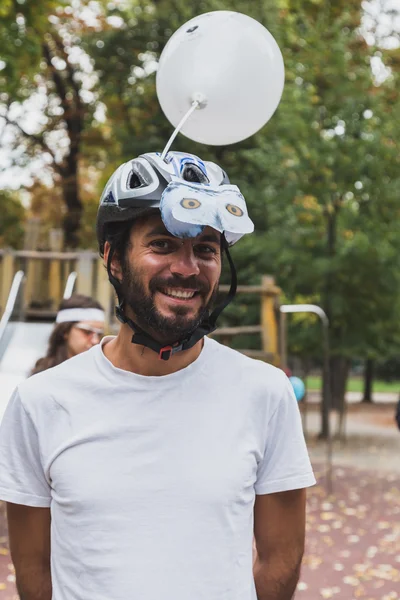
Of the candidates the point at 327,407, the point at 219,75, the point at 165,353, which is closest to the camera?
the point at 165,353

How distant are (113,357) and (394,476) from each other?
528 inches

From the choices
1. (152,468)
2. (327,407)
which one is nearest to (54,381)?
(152,468)

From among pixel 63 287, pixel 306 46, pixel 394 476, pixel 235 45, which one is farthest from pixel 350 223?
pixel 235 45

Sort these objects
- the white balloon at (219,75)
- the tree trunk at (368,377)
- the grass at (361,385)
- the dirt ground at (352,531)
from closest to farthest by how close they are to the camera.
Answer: the white balloon at (219,75), the dirt ground at (352,531), the tree trunk at (368,377), the grass at (361,385)

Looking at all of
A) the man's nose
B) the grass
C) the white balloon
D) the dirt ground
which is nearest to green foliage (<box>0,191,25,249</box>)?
the dirt ground

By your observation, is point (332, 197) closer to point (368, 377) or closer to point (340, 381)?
point (340, 381)

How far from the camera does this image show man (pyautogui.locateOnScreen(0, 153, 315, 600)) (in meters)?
1.76

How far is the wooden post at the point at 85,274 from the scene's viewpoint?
40.2 ft

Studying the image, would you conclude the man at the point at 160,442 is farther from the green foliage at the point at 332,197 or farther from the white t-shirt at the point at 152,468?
the green foliage at the point at 332,197

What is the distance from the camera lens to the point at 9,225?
90.8ft

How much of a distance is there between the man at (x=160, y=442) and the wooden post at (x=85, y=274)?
10.3 metres

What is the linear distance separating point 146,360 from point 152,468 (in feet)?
0.85

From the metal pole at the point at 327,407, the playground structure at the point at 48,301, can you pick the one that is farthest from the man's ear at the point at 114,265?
the metal pole at the point at 327,407

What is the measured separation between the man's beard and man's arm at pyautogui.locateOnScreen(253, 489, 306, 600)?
43cm
